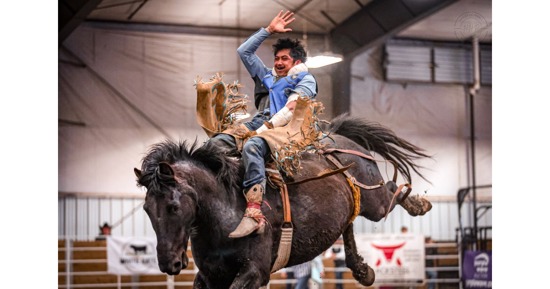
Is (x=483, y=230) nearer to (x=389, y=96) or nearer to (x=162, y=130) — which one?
(x=389, y=96)

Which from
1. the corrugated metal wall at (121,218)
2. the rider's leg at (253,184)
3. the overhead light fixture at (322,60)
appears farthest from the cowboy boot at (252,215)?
the corrugated metal wall at (121,218)

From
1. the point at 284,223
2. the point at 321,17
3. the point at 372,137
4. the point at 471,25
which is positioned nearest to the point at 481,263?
the point at 471,25

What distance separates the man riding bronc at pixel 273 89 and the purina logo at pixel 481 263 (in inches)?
186

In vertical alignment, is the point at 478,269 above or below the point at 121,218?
below

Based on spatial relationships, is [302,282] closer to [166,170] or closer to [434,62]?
[434,62]

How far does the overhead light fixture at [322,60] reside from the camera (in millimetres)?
4897

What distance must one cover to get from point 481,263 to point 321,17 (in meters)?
3.90

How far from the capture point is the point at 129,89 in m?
7.76

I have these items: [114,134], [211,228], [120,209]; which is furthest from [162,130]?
[211,228]

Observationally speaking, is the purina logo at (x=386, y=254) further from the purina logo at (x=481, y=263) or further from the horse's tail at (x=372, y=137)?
the horse's tail at (x=372, y=137)

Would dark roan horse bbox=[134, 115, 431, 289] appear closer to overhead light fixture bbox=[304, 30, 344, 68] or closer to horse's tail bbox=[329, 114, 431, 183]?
horse's tail bbox=[329, 114, 431, 183]

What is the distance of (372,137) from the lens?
481 cm

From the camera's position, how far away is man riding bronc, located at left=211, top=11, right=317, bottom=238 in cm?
377
